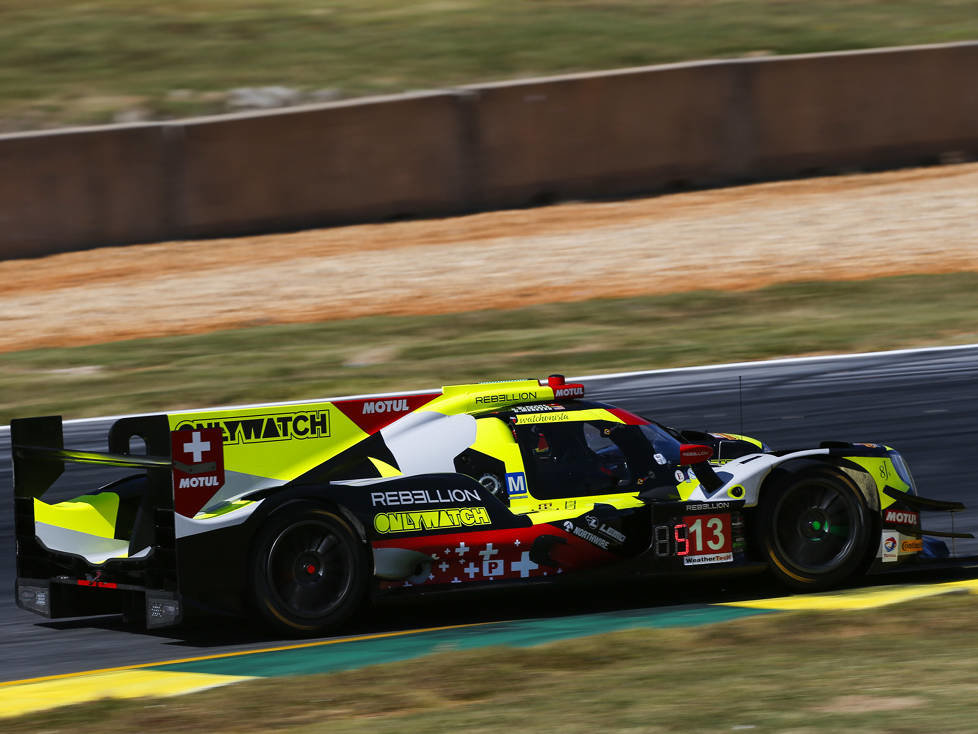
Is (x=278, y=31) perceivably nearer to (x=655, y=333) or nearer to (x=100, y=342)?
(x=100, y=342)

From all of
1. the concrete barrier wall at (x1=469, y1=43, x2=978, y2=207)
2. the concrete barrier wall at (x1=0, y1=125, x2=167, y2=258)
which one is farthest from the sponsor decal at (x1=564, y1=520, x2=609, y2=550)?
the concrete barrier wall at (x1=469, y1=43, x2=978, y2=207)

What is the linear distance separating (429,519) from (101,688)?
189 cm

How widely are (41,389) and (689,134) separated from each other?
1203cm

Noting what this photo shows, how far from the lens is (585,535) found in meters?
7.98

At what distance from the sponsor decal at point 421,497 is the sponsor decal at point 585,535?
502mm

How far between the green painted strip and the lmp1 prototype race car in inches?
10.0

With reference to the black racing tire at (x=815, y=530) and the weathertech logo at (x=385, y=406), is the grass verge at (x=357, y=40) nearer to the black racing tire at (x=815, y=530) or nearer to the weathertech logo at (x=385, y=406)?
the weathertech logo at (x=385, y=406)

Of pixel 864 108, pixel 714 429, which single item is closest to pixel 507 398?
pixel 714 429

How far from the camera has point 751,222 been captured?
21.9 meters

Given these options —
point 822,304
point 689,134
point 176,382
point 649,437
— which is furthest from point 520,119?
point 649,437

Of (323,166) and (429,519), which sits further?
(323,166)

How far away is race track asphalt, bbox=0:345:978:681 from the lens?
26.3 ft

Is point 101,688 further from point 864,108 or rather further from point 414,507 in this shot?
point 864,108

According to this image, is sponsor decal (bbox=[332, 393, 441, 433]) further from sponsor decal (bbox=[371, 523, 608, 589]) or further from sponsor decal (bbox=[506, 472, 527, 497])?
sponsor decal (bbox=[371, 523, 608, 589])
